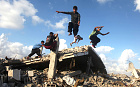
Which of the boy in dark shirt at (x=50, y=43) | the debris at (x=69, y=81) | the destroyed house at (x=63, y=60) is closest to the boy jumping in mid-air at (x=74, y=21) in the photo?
the destroyed house at (x=63, y=60)

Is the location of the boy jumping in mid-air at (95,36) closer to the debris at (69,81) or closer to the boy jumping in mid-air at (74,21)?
the boy jumping in mid-air at (74,21)

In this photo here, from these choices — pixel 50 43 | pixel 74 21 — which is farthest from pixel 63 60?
pixel 74 21

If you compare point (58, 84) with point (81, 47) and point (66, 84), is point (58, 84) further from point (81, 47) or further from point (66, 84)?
point (81, 47)

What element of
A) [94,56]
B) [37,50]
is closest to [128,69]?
[94,56]

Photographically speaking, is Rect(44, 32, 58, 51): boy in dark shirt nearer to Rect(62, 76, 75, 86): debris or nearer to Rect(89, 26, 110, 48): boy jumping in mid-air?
Rect(62, 76, 75, 86): debris

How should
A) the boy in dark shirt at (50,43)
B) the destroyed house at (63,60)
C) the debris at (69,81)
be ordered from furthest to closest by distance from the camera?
1. the destroyed house at (63,60)
2. the boy in dark shirt at (50,43)
3. the debris at (69,81)

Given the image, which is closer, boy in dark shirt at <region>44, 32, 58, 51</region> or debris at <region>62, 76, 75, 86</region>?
debris at <region>62, 76, 75, 86</region>

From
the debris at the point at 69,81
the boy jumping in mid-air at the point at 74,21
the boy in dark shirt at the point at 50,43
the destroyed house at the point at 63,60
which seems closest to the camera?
the debris at the point at 69,81

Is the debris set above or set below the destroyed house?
below

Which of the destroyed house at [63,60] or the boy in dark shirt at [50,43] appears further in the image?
the destroyed house at [63,60]

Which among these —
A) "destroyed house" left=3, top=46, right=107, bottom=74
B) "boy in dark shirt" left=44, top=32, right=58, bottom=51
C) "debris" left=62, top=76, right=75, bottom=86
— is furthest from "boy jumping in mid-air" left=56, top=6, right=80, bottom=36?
"debris" left=62, top=76, right=75, bottom=86

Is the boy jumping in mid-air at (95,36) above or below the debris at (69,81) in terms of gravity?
above

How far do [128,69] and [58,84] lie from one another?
7.54m

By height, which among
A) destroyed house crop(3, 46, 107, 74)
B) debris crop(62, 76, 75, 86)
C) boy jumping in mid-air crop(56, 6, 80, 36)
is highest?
boy jumping in mid-air crop(56, 6, 80, 36)
